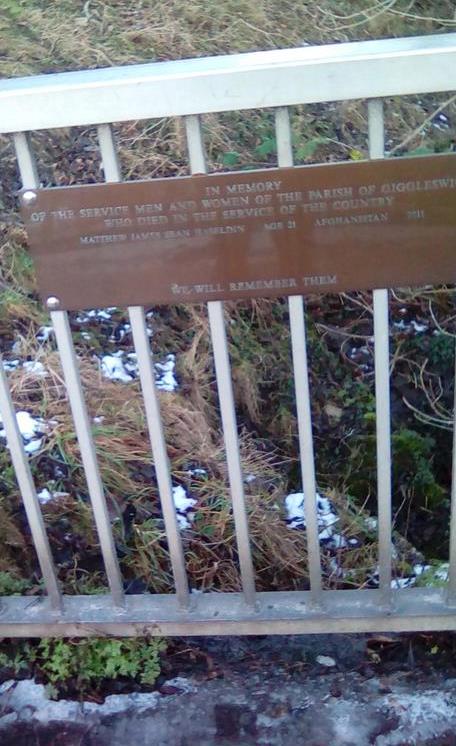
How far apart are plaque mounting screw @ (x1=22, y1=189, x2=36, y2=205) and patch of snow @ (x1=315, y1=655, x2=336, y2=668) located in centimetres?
156

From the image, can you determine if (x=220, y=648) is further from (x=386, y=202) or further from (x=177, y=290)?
(x=386, y=202)

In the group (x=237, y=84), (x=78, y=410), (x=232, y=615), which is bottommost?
(x=232, y=615)

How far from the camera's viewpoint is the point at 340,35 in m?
6.27

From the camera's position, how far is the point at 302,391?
202 centimetres

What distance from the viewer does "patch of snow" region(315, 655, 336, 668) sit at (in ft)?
8.23

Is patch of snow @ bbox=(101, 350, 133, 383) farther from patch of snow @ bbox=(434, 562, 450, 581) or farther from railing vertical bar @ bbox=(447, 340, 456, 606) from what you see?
railing vertical bar @ bbox=(447, 340, 456, 606)

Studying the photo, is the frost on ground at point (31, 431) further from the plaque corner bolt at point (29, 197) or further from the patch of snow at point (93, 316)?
the plaque corner bolt at point (29, 197)

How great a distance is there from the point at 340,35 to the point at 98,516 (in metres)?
5.07

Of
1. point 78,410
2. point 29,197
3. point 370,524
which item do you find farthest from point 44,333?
point 29,197

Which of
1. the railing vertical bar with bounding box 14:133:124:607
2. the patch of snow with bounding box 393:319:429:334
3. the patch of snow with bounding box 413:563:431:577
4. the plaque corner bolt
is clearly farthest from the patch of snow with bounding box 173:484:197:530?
the patch of snow with bounding box 393:319:429:334

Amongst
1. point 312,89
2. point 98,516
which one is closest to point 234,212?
point 312,89

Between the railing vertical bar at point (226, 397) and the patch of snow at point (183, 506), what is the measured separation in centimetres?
75

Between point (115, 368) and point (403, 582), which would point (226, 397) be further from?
point (115, 368)

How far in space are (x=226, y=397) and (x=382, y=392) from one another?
1.21 feet
